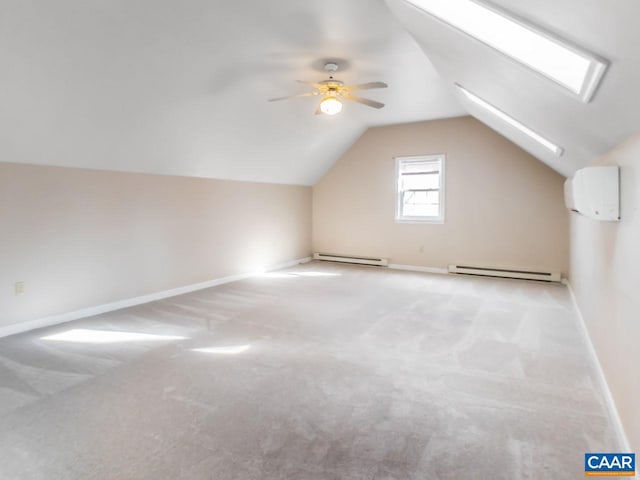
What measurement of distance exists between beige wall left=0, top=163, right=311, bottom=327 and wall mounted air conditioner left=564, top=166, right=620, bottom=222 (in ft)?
14.4

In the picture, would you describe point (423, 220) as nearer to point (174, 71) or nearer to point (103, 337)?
point (174, 71)

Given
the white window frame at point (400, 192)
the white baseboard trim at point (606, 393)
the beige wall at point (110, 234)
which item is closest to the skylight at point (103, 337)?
the beige wall at point (110, 234)

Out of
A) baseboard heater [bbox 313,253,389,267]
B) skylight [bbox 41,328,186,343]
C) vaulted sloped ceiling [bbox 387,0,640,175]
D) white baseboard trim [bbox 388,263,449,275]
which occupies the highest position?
vaulted sloped ceiling [bbox 387,0,640,175]

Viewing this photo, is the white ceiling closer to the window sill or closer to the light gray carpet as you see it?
the light gray carpet

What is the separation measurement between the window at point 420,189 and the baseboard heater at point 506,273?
0.91 metres

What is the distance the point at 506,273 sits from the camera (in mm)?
6035

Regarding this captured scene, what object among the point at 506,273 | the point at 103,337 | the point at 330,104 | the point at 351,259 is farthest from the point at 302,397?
the point at 351,259

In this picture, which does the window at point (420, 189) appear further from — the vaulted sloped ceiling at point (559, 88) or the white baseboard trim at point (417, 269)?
the vaulted sloped ceiling at point (559, 88)

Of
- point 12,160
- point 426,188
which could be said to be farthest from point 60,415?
point 426,188

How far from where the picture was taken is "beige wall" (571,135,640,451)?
1.73m

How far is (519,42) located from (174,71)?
272cm

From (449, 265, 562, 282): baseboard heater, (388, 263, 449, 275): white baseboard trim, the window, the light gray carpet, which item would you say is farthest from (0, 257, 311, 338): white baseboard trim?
(449, 265, 562, 282): baseboard heater

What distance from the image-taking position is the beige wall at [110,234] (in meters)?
3.52

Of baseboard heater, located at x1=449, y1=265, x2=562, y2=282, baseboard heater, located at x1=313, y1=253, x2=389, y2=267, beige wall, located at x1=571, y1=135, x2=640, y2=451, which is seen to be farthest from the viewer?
baseboard heater, located at x1=313, y1=253, x2=389, y2=267
